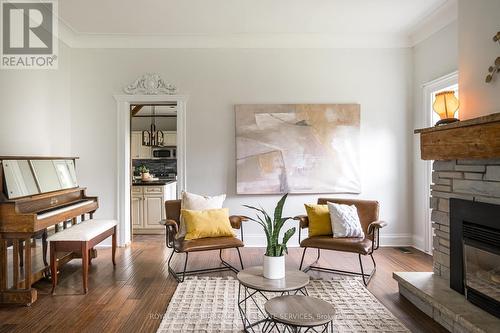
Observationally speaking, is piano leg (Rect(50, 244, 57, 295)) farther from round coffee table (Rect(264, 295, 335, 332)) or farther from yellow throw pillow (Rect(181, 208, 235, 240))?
round coffee table (Rect(264, 295, 335, 332))

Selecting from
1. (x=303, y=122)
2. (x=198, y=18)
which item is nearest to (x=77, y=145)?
(x=198, y=18)

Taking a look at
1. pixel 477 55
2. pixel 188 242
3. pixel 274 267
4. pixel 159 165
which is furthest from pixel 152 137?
pixel 477 55

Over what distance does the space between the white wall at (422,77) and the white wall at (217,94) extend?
0.23m

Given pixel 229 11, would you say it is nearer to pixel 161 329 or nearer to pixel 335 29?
pixel 335 29

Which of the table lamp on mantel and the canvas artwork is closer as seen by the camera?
the table lamp on mantel

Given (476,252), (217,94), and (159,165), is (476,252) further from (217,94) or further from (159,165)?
(159,165)

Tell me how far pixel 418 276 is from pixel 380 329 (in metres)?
0.80

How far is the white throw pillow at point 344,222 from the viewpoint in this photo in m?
3.59

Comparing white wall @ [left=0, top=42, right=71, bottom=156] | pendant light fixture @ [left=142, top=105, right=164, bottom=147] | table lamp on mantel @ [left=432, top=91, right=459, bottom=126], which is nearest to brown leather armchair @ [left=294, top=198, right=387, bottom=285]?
table lamp on mantel @ [left=432, top=91, right=459, bottom=126]

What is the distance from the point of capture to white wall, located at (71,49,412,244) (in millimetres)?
4820

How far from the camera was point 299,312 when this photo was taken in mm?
1927

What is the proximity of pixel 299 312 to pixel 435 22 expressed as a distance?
4.07 meters

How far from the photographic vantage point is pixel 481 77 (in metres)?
2.69

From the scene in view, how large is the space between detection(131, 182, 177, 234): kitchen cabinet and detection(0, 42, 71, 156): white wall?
1.38 m
